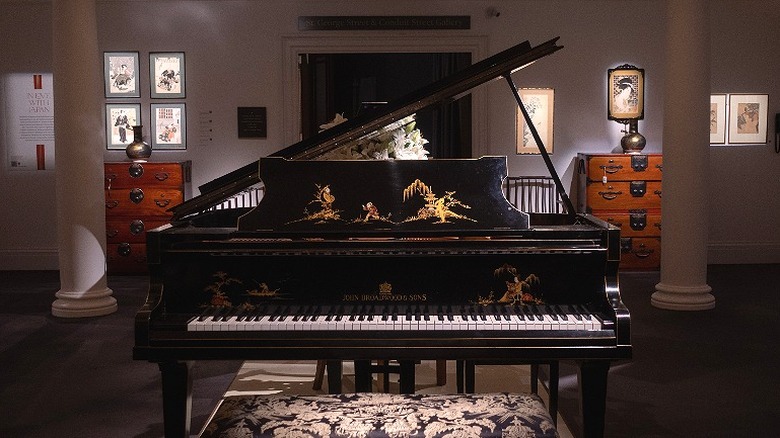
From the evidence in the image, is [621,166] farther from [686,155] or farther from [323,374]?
[323,374]

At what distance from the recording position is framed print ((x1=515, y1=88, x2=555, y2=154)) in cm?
912

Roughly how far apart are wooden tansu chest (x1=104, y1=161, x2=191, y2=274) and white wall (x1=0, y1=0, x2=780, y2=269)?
0.67m

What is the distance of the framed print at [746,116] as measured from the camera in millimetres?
9258

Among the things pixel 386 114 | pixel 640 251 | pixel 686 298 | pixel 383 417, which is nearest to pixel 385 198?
pixel 386 114

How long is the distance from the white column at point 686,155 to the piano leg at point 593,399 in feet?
13.1

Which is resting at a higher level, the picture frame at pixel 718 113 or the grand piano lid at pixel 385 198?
the picture frame at pixel 718 113

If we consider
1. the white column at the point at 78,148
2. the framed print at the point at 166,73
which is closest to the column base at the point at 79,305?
the white column at the point at 78,148

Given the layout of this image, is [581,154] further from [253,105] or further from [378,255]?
[378,255]

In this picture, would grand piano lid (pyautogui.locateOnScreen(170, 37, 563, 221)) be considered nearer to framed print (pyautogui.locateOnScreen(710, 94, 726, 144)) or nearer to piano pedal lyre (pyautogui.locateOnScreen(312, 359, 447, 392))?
piano pedal lyre (pyautogui.locateOnScreen(312, 359, 447, 392))

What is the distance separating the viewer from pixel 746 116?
927 centimetres

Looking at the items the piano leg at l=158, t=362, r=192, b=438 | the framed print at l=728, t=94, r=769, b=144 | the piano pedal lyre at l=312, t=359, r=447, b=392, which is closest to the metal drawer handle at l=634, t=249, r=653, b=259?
the framed print at l=728, t=94, r=769, b=144

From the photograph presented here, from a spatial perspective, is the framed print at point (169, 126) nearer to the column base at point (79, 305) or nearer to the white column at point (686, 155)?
the column base at point (79, 305)

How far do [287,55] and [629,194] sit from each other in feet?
12.5

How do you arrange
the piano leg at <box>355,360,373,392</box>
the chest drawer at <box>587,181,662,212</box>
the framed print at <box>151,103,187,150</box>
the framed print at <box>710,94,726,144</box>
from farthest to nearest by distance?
the framed print at <box>710,94,726,144</box> < the framed print at <box>151,103,187,150</box> < the chest drawer at <box>587,181,662,212</box> < the piano leg at <box>355,360,373,392</box>
